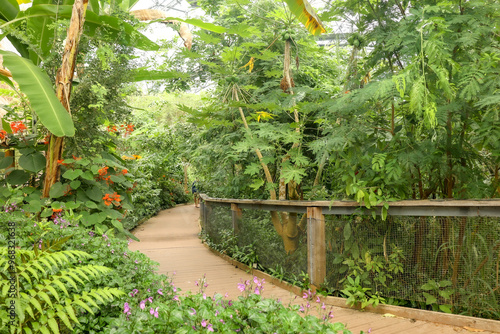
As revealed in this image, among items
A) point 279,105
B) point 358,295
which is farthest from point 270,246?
point 279,105

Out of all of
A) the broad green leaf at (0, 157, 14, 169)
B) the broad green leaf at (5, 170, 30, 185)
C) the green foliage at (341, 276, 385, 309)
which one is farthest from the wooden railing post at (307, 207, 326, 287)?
the broad green leaf at (0, 157, 14, 169)

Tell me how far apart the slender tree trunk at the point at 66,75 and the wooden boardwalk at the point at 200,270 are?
1.86 meters

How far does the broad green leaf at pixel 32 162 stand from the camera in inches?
156

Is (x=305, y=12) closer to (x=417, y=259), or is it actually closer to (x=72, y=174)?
(x=417, y=259)

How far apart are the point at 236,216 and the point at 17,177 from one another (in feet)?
10.9

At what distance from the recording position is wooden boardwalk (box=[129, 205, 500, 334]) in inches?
121

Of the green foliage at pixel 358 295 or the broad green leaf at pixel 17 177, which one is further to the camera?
the broad green leaf at pixel 17 177

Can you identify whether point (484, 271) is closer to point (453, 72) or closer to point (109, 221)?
point (453, 72)

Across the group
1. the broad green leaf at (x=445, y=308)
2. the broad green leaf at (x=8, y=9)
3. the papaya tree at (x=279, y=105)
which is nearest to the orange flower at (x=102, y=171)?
the papaya tree at (x=279, y=105)

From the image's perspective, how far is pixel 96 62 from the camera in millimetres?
4602

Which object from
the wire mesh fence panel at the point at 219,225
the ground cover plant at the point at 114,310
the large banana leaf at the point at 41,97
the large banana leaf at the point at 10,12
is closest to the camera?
the ground cover plant at the point at 114,310

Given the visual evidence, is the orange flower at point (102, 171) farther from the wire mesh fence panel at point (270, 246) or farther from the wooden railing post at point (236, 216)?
the wooden railing post at point (236, 216)

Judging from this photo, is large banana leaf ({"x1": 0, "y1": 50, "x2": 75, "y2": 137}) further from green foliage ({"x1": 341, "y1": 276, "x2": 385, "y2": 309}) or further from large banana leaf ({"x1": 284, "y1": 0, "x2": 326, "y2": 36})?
green foliage ({"x1": 341, "y1": 276, "x2": 385, "y2": 309})

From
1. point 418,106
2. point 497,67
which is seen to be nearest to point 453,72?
point 497,67
